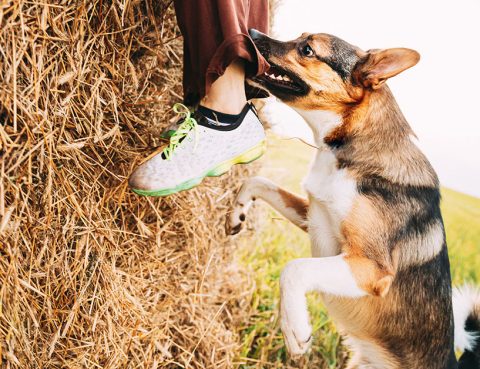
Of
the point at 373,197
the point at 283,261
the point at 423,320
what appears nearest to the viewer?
the point at 373,197

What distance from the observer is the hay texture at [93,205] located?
1.80 meters

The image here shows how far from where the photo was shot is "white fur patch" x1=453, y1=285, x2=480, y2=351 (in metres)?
2.75

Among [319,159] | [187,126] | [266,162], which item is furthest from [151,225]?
[266,162]

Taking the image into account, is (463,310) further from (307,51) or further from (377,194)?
(307,51)

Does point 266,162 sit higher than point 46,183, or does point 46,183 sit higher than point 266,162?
point 46,183

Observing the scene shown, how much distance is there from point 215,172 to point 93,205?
25.9 inches

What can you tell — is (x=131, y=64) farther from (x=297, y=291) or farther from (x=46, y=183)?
(x=297, y=291)

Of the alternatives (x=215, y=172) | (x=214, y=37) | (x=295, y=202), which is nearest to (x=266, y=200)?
(x=295, y=202)

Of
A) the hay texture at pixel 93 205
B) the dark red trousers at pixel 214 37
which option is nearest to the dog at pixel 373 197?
the dark red trousers at pixel 214 37

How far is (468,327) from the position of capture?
9.16 ft

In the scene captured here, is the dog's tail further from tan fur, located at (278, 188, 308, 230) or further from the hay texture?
the hay texture

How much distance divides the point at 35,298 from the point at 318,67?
199cm

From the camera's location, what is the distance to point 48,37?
1852mm

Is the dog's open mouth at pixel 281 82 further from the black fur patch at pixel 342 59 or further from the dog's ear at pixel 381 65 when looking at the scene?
the dog's ear at pixel 381 65
